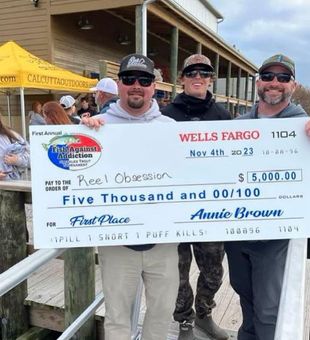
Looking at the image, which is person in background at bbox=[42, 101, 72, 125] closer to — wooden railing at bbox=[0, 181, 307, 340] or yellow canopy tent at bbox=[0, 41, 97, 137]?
wooden railing at bbox=[0, 181, 307, 340]

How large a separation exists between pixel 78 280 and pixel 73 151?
1.42 meters

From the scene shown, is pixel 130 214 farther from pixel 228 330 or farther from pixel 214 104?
pixel 228 330

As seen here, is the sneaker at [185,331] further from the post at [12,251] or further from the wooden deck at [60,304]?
the post at [12,251]

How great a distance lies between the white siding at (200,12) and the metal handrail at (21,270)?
13.2 meters

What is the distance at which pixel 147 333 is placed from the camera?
7.23ft

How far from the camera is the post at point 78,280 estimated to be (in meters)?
2.96

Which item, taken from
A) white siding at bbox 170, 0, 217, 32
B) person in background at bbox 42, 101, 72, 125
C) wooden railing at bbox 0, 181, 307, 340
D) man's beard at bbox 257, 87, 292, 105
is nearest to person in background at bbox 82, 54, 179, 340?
wooden railing at bbox 0, 181, 307, 340

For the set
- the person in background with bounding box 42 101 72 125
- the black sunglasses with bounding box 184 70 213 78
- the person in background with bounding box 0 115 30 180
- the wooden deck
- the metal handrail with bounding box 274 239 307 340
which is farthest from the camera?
the person in background with bounding box 42 101 72 125

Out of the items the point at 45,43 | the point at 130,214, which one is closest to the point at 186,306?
the point at 130,214

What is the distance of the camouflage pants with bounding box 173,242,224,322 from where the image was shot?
2521 mm

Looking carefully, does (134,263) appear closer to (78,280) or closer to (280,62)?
(78,280)

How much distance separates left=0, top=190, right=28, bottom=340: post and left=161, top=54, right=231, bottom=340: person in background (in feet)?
4.38

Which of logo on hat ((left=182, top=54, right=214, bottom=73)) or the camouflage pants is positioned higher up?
logo on hat ((left=182, top=54, right=214, bottom=73))

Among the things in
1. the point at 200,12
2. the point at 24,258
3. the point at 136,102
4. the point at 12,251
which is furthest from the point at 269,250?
the point at 200,12
